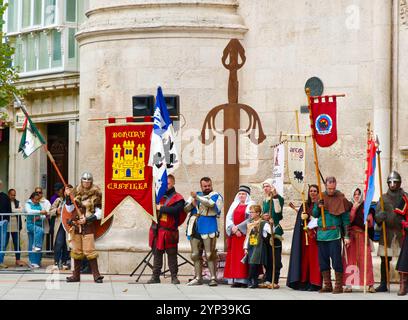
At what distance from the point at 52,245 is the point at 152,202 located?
5113 mm

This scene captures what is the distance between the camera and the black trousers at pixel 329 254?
1938cm

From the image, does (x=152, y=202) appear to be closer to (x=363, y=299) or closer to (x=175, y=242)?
(x=175, y=242)

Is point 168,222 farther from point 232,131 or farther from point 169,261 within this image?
point 232,131

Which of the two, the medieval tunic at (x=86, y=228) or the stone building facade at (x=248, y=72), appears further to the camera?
the stone building facade at (x=248, y=72)

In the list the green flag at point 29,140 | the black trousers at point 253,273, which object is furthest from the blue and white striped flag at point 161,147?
the green flag at point 29,140

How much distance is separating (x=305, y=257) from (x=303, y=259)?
5cm

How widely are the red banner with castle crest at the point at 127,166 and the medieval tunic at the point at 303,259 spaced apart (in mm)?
2844

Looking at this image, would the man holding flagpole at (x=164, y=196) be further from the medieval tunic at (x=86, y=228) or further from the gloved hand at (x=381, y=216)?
the gloved hand at (x=381, y=216)

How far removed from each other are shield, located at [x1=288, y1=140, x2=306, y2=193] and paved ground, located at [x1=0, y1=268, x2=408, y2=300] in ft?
5.71

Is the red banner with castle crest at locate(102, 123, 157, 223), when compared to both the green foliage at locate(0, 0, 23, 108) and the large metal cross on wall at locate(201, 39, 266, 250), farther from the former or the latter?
the green foliage at locate(0, 0, 23, 108)

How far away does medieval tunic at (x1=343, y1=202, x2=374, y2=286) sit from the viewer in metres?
19.8

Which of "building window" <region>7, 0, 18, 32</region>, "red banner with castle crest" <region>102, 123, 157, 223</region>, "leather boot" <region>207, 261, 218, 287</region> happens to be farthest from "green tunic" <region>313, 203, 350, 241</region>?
"building window" <region>7, 0, 18, 32</region>

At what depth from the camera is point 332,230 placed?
64.0 feet

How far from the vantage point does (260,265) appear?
20641 mm
